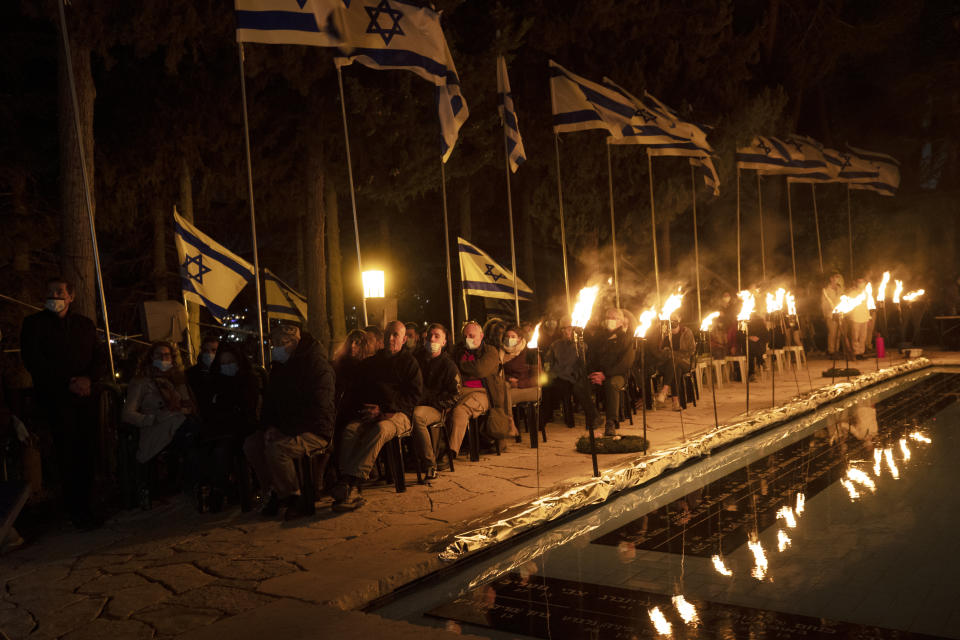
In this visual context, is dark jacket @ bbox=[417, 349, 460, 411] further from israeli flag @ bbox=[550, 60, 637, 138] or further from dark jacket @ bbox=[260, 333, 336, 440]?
israeli flag @ bbox=[550, 60, 637, 138]

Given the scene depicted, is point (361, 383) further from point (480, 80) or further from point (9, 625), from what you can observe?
point (480, 80)

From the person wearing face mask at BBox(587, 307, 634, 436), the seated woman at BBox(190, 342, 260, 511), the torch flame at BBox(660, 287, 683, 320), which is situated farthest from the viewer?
the torch flame at BBox(660, 287, 683, 320)

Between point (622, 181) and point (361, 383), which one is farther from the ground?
point (622, 181)

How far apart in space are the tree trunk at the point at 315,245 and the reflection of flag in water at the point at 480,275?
3.56 m

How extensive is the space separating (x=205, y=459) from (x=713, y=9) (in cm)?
1784

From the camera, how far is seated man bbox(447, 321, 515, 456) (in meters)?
9.12

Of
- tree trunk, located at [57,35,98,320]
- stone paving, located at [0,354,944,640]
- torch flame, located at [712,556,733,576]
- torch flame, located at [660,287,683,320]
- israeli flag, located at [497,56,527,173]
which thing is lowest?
torch flame, located at [712,556,733,576]

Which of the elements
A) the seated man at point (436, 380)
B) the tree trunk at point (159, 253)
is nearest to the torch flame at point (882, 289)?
the seated man at point (436, 380)

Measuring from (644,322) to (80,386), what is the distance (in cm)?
751

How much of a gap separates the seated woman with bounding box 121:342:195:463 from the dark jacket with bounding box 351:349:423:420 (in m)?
1.54

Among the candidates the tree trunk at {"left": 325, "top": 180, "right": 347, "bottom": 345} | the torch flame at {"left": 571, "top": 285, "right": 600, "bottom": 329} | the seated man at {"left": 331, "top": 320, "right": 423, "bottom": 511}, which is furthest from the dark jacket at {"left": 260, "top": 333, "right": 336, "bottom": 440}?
the tree trunk at {"left": 325, "top": 180, "right": 347, "bottom": 345}

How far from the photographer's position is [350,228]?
87.5 feet

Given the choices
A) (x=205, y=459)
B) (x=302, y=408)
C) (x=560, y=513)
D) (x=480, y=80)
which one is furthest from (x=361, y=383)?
(x=480, y=80)

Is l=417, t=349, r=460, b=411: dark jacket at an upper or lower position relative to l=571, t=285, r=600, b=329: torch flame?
lower
